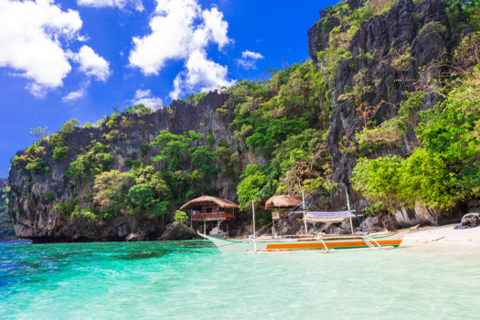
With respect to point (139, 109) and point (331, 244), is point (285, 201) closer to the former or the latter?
point (331, 244)

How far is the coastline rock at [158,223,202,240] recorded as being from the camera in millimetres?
23547

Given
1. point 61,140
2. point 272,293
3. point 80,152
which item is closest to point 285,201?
point 272,293

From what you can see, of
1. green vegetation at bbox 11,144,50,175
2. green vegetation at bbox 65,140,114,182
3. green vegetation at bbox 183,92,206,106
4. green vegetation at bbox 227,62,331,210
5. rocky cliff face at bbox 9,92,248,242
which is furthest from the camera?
green vegetation at bbox 183,92,206,106

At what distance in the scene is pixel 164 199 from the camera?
26.2 meters

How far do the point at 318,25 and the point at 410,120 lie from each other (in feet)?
51.3

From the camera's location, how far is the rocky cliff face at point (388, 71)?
1366 cm

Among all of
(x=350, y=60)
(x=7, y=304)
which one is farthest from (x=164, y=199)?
(x=7, y=304)

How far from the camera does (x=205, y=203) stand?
25.0 meters

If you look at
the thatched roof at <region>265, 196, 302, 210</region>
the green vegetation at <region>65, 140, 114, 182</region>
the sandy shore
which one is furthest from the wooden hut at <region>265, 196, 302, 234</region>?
the green vegetation at <region>65, 140, 114, 182</region>

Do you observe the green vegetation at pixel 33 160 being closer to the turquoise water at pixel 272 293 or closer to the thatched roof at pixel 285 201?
the thatched roof at pixel 285 201

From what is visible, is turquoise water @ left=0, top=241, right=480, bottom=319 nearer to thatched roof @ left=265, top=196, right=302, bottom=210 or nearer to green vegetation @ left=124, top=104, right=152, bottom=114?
thatched roof @ left=265, top=196, right=302, bottom=210

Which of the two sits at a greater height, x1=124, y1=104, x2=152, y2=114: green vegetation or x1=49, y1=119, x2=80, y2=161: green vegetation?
x1=124, y1=104, x2=152, y2=114: green vegetation

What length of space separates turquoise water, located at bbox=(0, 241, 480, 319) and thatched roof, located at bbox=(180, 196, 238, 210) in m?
16.1

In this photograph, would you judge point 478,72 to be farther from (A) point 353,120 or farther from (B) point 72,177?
(B) point 72,177
